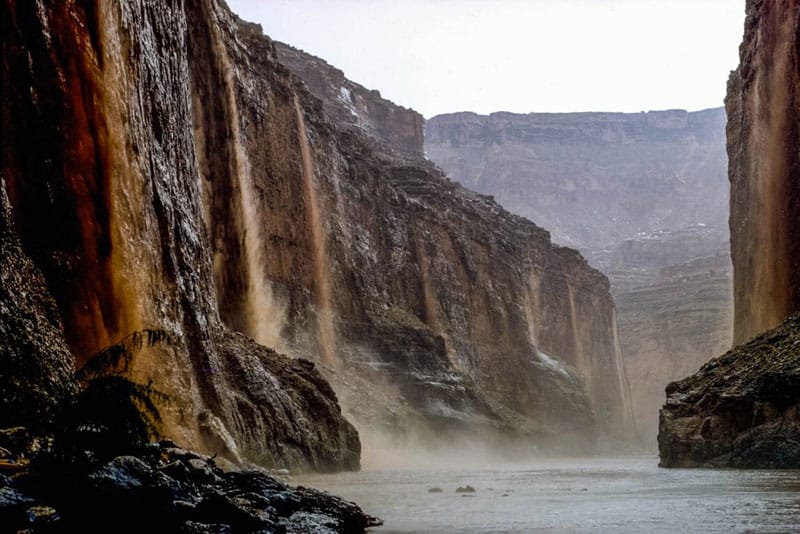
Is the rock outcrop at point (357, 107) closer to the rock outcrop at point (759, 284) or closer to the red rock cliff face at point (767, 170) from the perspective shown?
the red rock cliff face at point (767, 170)

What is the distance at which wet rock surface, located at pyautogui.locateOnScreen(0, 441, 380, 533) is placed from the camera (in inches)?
279

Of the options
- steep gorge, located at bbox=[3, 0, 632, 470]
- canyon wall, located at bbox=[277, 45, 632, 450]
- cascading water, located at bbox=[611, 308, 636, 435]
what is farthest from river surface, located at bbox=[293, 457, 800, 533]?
cascading water, located at bbox=[611, 308, 636, 435]

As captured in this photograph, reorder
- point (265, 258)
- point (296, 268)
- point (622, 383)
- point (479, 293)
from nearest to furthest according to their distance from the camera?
point (265, 258), point (296, 268), point (479, 293), point (622, 383)

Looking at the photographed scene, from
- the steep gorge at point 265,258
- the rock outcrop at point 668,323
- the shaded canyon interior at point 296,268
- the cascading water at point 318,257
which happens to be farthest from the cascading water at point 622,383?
the cascading water at point 318,257

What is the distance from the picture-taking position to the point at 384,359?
2121 inches

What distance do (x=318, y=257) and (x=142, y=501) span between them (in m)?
43.9

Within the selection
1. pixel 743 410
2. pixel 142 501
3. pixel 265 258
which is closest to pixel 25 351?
pixel 142 501

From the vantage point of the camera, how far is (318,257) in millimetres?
51562

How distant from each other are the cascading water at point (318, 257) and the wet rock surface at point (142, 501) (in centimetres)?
3889

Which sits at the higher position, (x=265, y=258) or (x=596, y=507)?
(x=265, y=258)

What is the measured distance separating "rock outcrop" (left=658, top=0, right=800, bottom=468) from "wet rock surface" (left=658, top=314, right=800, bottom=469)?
1.7 inches

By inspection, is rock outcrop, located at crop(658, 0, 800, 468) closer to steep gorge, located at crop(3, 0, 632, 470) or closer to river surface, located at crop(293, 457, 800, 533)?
river surface, located at crop(293, 457, 800, 533)

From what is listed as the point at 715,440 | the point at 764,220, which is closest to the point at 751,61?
Answer: the point at 764,220

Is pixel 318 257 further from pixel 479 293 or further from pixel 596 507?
pixel 596 507
